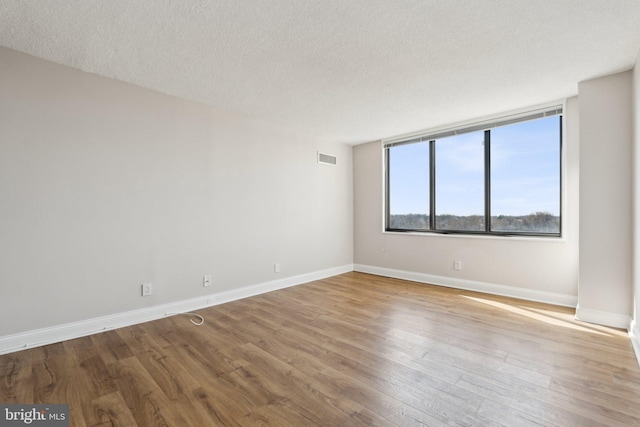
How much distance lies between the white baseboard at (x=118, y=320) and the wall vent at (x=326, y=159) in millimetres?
2072

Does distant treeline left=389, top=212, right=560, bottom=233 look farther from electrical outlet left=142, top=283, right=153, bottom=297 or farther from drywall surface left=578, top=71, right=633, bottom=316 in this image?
electrical outlet left=142, top=283, right=153, bottom=297

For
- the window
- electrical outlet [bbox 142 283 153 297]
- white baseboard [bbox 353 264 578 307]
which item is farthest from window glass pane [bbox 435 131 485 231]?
electrical outlet [bbox 142 283 153 297]

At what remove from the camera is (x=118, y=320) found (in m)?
2.81

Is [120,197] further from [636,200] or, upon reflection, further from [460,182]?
[636,200]

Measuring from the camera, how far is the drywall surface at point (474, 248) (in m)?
3.36

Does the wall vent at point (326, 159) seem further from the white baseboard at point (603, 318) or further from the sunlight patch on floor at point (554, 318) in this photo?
the white baseboard at point (603, 318)

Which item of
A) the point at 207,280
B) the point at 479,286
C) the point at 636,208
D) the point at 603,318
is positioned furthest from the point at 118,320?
the point at 636,208

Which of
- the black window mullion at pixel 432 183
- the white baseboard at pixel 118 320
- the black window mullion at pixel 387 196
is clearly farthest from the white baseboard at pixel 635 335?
the white baseboard at pixel 118 320

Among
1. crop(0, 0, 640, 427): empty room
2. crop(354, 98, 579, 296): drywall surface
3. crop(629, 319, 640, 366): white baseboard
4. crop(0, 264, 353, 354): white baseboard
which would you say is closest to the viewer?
crop(0, 0, 640, 427): empty room

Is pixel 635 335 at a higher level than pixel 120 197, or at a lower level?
lower

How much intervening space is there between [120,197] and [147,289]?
0.98 m

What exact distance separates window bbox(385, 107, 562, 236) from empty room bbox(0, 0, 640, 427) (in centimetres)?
3

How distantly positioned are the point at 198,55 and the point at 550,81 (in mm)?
3371

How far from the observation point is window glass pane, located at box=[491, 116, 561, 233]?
3588 millimetres
